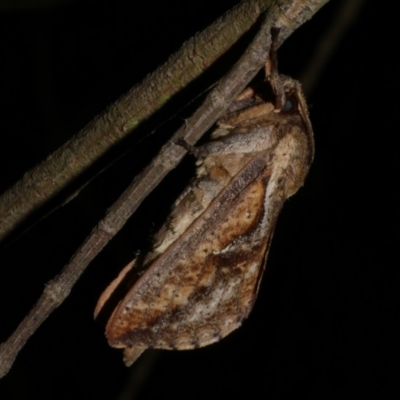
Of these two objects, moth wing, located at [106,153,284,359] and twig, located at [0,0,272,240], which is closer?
twig, located at [0,0,272,240]

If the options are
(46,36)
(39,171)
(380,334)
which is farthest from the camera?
(380,334)

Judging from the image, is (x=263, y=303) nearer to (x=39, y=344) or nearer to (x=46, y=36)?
(x=39, y=344)

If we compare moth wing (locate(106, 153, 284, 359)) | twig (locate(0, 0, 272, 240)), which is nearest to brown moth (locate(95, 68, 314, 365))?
moth wing (locate(106, 153, 284, 359))

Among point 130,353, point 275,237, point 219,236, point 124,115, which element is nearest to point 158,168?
point 124,115

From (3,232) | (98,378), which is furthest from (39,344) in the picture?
(3,232)

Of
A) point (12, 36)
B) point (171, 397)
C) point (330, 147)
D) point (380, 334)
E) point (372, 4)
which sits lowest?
point (380, 334)

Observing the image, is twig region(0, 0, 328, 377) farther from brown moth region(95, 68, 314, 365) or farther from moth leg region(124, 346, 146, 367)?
moth leg region(124, 346, 146, 367)

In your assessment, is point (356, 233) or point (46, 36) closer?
point (46, 36)
